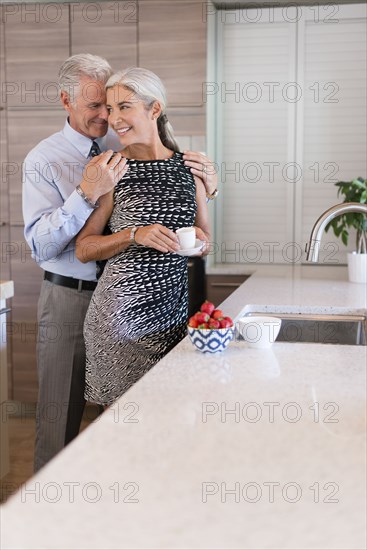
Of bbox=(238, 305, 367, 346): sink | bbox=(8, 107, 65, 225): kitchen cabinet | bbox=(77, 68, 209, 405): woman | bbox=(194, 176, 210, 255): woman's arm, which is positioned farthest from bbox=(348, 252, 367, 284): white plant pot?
bbox=(8, 107, 65, 225): kitchen cabinet

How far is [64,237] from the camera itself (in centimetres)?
224

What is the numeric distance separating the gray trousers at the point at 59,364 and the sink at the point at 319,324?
0.59 meters

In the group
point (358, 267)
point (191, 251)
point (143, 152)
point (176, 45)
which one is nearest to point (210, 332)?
point (191, 251)

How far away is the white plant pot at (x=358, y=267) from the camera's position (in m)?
3.10

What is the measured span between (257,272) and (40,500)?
9.21 ft

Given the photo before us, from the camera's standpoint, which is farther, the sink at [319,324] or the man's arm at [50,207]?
the sink at [319,324]

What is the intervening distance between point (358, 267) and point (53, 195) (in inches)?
56.5

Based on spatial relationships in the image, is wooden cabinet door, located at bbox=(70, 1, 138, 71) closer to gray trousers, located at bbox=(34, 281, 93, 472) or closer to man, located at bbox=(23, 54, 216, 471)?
man, located at bbox=(23, 54, 216, 471)

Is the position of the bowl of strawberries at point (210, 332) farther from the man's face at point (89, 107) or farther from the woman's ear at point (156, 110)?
the man's face at point (89, 107)

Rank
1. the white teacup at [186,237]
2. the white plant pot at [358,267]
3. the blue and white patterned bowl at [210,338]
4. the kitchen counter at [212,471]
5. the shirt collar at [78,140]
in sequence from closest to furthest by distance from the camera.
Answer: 1. the kitchen counter at [212,471]
2. the blue and white patterned bowl at [210,338]
3. the white teacup at [186,237]
4. the shirt collar at [78,140]
5. the white plant pot at [358,267]

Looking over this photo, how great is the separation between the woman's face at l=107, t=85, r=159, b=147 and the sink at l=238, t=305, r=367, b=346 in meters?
0.67

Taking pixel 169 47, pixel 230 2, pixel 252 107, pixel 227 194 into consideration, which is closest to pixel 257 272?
pixel 227 194

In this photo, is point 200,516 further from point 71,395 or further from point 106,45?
point 106,45

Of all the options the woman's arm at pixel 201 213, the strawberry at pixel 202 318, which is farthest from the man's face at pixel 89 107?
the strawberry at pixel 202 318
